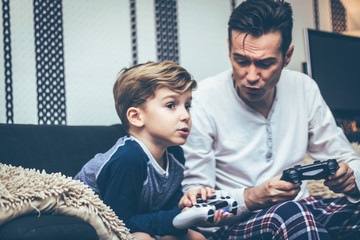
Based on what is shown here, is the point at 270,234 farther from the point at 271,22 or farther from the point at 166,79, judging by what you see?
the point at 271,22

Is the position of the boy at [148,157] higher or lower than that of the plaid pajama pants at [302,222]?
higher

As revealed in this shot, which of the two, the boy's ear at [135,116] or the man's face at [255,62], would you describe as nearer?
the boy's ear at [135,116]

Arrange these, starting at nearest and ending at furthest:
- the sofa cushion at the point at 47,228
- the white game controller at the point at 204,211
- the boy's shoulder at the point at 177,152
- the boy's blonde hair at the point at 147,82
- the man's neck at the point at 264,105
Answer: the sofa cushion at the point at 47,228
the white game controller at the point at 204,211
the boy's blonde hair at the point at 147,82
the boy's shoulder at the point at 177,152
the man's neck at the point at 264,105

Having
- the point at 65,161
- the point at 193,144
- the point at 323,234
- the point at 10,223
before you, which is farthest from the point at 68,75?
the point at 323,234

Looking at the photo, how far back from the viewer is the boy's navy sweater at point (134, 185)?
3.60 ft

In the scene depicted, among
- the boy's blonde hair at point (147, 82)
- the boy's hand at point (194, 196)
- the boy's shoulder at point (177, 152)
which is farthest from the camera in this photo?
the boy's shoulder at point (177, 152)

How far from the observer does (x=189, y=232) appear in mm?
1197

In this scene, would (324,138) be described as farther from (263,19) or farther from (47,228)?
(47,228)

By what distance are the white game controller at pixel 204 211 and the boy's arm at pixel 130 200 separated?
1.6 inches

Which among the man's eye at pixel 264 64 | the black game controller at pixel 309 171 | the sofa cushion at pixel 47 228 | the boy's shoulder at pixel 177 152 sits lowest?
the sofa cushion at pixel 47 228

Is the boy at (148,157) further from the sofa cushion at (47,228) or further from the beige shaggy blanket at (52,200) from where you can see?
the sofa cushion at (47,228)

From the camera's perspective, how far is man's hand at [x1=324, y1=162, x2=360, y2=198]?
4.16 ft

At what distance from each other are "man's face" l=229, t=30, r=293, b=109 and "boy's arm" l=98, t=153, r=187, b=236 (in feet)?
1.85

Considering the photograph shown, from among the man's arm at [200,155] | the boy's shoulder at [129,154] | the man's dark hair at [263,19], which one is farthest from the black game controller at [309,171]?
the man's dark hair at [263,19]
